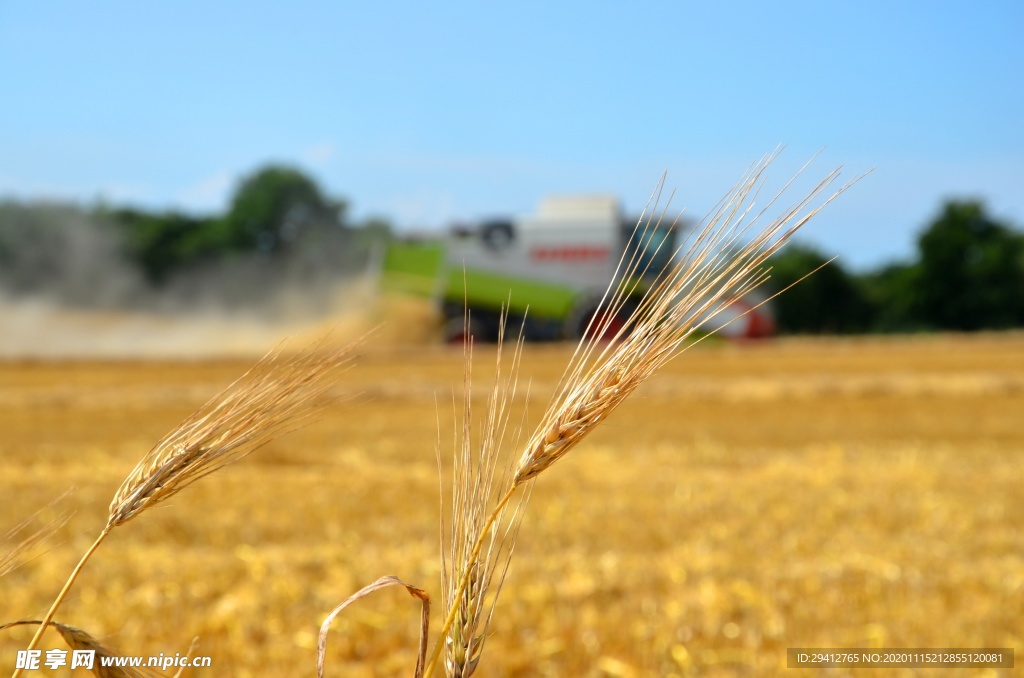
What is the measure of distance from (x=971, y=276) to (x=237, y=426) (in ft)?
206

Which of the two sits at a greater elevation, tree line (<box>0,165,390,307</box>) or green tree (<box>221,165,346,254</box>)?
green tree (<box>221,165,346,254</box>)

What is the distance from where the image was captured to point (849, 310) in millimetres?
57875

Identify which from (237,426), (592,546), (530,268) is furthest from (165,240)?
(237,426)

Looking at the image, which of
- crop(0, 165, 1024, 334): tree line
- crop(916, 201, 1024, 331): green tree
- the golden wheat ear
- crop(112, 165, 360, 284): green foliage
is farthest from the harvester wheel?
the golden wheat ear

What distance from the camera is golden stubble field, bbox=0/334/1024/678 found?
4801 mm

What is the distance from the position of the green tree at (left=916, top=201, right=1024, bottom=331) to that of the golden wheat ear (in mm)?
61172

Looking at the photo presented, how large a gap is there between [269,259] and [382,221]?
27.8 feet

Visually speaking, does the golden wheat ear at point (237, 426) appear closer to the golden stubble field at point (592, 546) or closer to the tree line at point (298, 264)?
the golden stubble field at point (592, 546)

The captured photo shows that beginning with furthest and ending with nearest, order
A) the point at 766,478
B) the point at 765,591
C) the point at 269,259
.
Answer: the point at 269,259
the point at 766,478
the point at 765,591

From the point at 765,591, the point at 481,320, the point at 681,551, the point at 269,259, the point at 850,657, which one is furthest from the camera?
the point at 269,259

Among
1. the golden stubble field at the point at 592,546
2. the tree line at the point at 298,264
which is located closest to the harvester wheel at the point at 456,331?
the tree line at the point at 298,264

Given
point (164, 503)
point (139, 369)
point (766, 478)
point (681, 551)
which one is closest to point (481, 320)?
point (139, 369)

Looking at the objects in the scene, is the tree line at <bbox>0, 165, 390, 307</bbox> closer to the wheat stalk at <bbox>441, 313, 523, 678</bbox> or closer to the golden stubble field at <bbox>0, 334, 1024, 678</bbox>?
the golden stubble field at <bbox>0, 334, 1024, 678</bbox>

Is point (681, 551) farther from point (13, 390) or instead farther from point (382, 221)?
point (382, 221)
